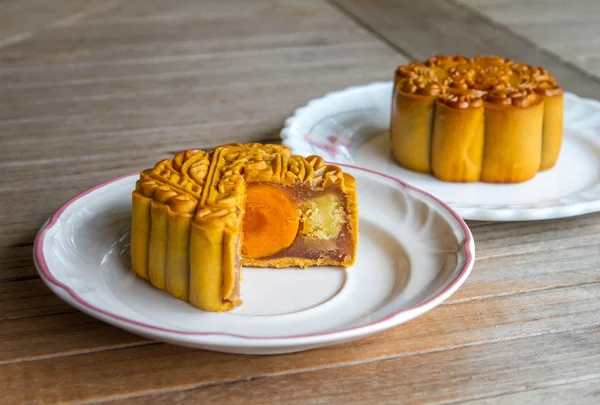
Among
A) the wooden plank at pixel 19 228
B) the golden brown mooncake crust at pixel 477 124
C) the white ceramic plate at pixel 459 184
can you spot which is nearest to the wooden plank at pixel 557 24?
the white ceramic plate at pixel 459 184

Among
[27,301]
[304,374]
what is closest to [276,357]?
[304,374]

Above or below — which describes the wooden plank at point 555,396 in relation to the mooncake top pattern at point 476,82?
below

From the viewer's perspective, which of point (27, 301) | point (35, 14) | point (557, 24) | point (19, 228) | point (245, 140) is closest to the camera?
point (27, 301)

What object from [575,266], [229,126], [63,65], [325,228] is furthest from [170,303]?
[63,65]

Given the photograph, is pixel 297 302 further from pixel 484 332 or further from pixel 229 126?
pixel 229 126

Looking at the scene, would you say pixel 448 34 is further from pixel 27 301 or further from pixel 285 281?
pixel 27 301

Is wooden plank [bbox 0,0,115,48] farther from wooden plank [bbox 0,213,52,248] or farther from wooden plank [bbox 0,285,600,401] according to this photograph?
wooden plank [bbox 0,285,600,401]

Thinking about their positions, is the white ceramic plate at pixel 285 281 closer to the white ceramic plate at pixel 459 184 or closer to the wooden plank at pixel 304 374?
the wooden plank at pixel 304 374

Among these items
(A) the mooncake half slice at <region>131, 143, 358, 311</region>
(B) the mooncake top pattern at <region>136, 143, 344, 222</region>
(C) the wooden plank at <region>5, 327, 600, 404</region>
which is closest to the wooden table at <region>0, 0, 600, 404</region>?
(C) the wooden plank at <region>5, 327, 600, 404</region>
